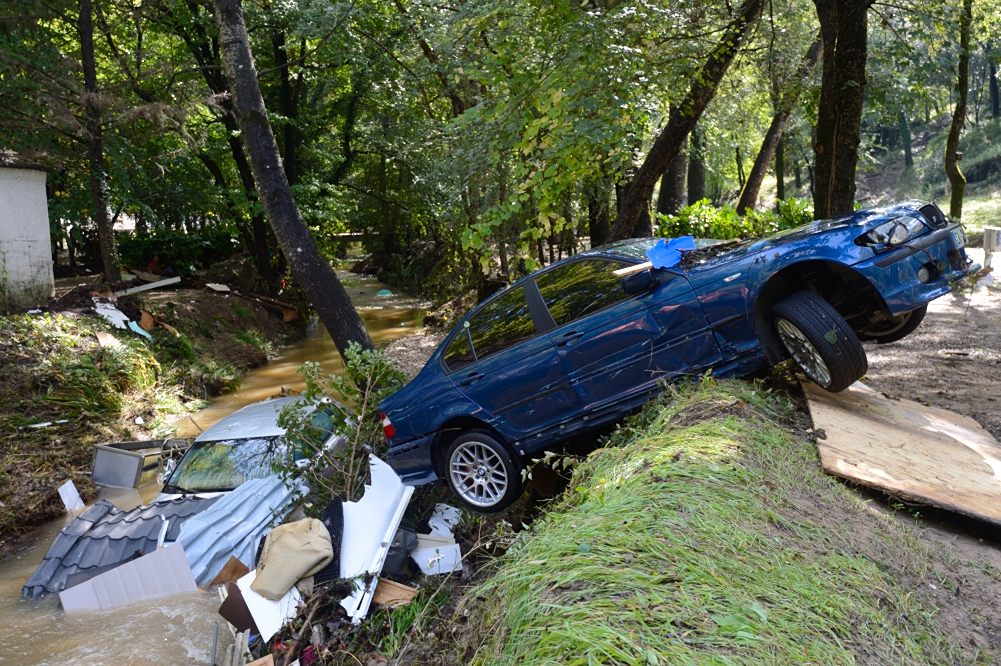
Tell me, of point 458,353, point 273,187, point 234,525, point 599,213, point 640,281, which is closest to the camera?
point 640,281

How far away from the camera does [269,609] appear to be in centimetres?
524

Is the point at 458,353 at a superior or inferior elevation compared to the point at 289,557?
superior

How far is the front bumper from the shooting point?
219 inches

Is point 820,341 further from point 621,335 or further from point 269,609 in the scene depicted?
point 269,609

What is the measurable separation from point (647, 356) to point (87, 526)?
207 inches

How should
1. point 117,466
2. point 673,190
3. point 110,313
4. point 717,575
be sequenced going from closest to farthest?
point 717,575 → point 117,466 → point 110,313 → point 673,190

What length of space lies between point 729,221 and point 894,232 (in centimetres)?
987

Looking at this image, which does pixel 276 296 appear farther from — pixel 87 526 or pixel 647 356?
pixel 647 356

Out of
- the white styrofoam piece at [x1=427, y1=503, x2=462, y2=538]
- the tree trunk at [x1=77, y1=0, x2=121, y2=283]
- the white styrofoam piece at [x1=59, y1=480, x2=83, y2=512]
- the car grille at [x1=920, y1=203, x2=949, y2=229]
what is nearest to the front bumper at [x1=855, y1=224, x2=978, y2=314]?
the car grille at [x1=920, y1=203, x2=949, y2=229]

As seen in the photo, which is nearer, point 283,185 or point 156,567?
point 156,567

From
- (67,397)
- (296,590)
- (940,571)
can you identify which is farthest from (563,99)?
(67,397)

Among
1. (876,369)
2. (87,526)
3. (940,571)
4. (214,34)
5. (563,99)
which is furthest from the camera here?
(214,34)

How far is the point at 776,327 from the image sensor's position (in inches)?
232

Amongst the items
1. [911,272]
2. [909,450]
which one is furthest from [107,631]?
[911,272]
